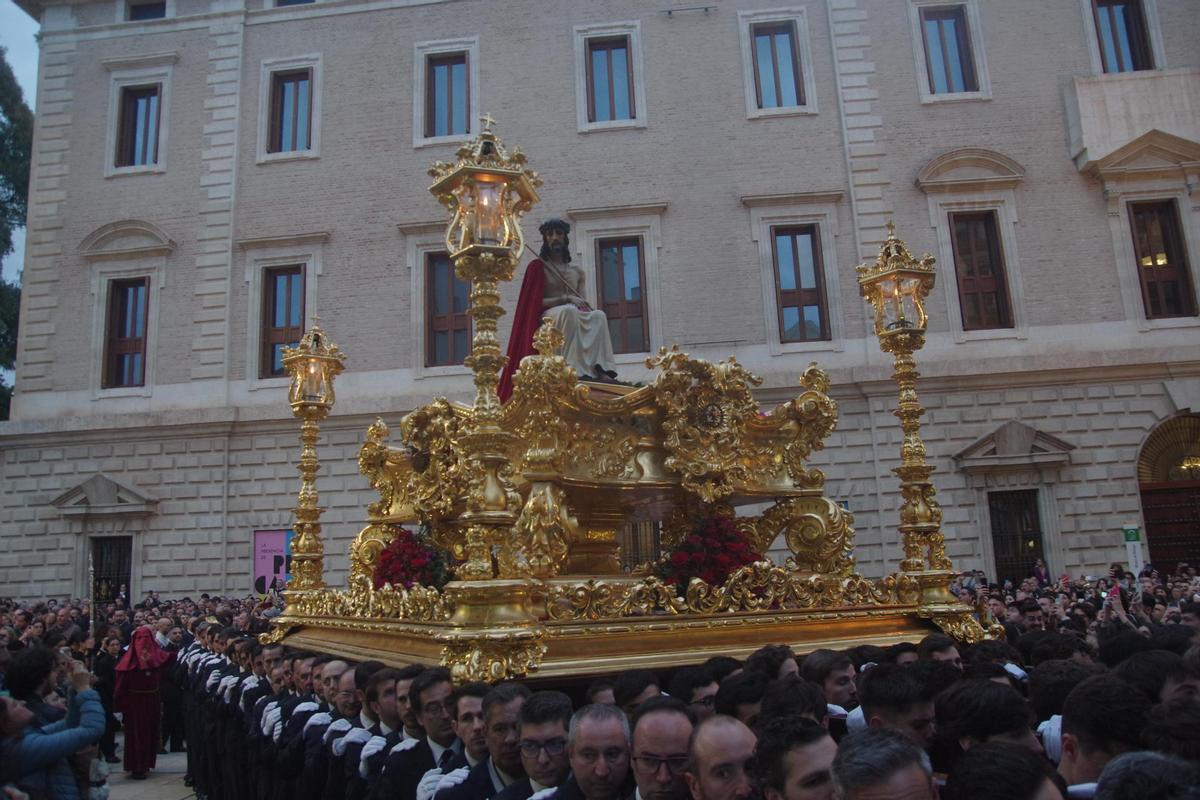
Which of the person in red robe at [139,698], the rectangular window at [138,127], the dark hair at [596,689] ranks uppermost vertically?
the rectangular window at [138,127]

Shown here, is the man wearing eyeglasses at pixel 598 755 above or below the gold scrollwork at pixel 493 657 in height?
below

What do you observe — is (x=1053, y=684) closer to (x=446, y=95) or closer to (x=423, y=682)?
(x=423, y=682)

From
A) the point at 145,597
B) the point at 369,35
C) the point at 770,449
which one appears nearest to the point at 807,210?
the point at 369,35

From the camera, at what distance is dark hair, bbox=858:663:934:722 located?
4004 millimetres

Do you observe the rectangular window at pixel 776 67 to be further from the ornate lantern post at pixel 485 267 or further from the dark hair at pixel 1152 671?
the dark hair at pixel 1152 671

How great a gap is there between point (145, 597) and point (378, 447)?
43.8 ft

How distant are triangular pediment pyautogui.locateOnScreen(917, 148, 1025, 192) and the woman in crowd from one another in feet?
65.6

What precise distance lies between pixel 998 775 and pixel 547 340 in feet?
19.2

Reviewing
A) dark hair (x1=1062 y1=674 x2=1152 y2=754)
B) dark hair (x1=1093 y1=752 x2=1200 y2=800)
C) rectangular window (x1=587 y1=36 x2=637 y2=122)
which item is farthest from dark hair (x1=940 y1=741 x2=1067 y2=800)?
rectangular window (x1=587 y1=36 x2=637 y2=122)

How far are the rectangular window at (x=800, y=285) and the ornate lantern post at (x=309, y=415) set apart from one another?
11.8m

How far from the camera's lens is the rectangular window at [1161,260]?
67.7 feet

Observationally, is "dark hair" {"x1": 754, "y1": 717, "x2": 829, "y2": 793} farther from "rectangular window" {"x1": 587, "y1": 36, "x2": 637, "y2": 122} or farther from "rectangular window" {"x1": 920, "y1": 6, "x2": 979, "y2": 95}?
"rectangular window" {"x1": 920, "y1": 6, "x2": 979, "y2": 95}

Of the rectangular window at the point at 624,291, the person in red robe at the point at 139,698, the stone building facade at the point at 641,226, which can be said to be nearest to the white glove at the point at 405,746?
the person in red robe at the point at 139,698

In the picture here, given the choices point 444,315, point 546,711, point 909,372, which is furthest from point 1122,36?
point 546,711
